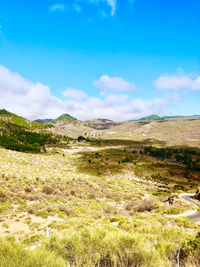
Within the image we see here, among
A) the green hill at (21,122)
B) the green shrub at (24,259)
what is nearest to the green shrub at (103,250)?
the green shrub at (24,259)

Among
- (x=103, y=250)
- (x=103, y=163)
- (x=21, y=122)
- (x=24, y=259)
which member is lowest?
(x=103, y=163)

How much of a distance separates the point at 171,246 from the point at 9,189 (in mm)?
18862

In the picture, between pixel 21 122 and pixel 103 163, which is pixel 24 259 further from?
pixel 21 122

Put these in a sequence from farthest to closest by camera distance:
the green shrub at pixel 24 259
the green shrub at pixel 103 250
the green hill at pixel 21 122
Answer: the green hill at pixel 21 122 → the green shrub at pixel 103 250 → the green shrub at pixel 24 259

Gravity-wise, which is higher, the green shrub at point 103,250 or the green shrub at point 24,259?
the green shrub at point 24,259

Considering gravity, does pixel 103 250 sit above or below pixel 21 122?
below

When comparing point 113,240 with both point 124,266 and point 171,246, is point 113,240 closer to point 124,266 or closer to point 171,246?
point 124,266

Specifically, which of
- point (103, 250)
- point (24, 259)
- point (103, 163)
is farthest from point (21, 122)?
point (24, 259)

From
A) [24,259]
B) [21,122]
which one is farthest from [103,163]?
[21,122]

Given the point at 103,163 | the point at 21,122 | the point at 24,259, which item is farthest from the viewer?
the point at 21,122

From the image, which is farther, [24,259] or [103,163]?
[103,163]

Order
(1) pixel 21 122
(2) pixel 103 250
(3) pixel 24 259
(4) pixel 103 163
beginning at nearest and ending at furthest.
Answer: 1. (3) pixel 24 259
2. (2) pixel 103 250
3. (4) pixel 103 163
4. (1) pixel 21 122

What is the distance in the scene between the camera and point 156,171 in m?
57.9

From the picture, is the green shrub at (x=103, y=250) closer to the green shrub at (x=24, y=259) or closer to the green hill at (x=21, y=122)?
the green shrub at (x=24, y=259)
